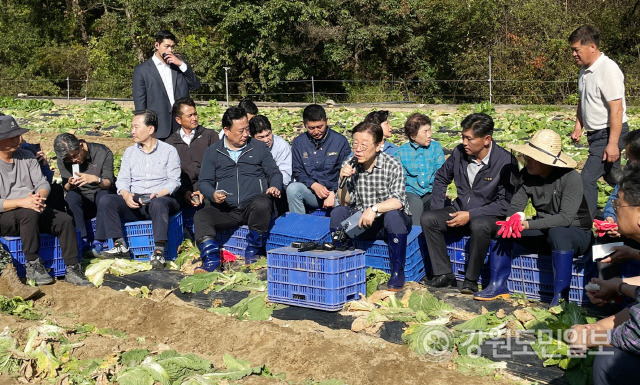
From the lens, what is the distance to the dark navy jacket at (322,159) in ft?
28.7

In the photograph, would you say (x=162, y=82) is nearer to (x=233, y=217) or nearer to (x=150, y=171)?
(x=150, y=171)

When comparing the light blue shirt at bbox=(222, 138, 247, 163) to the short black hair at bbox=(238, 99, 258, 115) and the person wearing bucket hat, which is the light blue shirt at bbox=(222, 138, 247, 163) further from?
the person wearing bucket hat

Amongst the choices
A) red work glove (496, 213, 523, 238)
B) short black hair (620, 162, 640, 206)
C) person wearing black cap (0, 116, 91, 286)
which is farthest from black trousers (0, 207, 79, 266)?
short black hair (620, 162, 640, 206)

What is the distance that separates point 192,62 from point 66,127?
46.3 feet

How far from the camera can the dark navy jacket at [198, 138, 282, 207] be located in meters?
8.28

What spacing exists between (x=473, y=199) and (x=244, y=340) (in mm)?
2600

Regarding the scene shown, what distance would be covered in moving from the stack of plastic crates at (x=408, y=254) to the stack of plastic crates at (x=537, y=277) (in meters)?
0.96

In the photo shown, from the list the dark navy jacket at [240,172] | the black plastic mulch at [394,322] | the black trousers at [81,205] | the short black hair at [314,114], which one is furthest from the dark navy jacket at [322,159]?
the black trousers at [81,205]

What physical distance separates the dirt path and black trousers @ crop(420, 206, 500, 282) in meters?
1.38

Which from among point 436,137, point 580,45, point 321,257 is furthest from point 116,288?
point 436,137

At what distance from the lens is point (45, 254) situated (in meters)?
7.95

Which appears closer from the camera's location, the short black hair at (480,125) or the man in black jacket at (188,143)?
the short black hair at (480,125)

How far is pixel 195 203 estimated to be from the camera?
8.81 metres

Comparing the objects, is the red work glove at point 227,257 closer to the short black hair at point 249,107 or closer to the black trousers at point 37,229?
the black trousers at point 37,229
